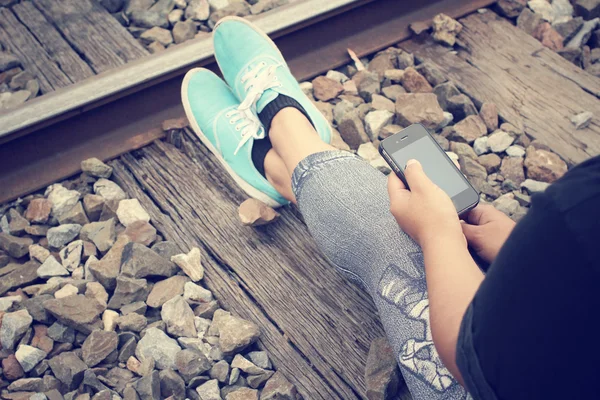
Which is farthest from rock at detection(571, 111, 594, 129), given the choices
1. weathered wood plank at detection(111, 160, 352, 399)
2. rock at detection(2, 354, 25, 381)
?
rock at detection(2, 354, 25, 381)

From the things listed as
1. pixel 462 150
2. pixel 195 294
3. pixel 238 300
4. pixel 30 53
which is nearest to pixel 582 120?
pixel 462 150

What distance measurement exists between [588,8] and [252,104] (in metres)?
2.08

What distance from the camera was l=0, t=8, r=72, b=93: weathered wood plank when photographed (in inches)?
112

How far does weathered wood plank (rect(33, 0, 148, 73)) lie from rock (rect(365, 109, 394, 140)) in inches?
45.4

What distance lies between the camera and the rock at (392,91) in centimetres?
291

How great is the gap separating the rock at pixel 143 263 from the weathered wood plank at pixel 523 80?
168cm

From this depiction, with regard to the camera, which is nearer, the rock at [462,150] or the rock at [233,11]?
the rock at [462,150]

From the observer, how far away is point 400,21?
3.19 meters

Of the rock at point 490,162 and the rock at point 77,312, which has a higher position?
the rock at point 490,162

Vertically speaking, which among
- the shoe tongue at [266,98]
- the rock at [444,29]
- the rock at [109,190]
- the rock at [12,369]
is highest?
the rock at [444,29]

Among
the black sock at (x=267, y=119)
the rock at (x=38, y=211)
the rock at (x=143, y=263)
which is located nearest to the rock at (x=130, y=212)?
→ the rock at (x=143, y=263)

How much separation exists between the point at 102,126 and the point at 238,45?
28.0 inches

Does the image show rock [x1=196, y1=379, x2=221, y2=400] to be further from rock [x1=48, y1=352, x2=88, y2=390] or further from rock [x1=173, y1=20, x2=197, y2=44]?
rock [x1=173, y1=20, x2=197, y2=44]

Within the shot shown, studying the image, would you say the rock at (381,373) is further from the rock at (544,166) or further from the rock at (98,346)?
the rock at (544,166)
